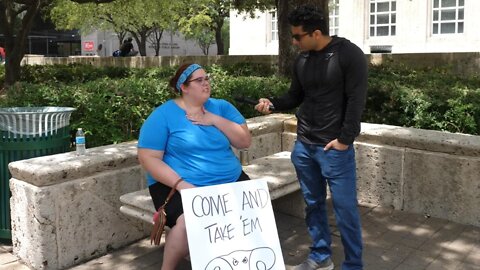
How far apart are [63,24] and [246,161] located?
27342 millimetres

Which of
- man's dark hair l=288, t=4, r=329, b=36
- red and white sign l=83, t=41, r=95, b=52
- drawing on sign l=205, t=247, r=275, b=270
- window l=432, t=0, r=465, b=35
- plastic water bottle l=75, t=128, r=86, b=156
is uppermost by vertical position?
red and white sign l=83, t=41, r=95, b=52

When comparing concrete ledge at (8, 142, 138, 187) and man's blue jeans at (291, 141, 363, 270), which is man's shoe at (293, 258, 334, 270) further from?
concrete ledge at (8, 142, 138, 187)

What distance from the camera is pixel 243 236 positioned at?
3273mm

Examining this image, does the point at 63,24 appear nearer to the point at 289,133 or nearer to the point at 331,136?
the point at 289,133

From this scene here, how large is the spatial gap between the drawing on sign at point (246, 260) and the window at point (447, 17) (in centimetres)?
2148

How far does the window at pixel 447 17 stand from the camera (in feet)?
73.2

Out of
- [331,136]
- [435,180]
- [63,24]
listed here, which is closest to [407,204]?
[435,180]

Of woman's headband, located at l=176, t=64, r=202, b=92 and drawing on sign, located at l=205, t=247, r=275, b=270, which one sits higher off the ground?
woman's headband, located at l=176, t=64, r=202, b=92

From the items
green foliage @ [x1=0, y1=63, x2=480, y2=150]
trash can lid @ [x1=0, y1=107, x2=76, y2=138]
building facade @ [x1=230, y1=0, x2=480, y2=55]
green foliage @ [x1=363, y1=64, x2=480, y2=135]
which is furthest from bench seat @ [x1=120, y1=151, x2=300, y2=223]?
building facade @ [x1=230, y1=0, x2=480, y2=55]

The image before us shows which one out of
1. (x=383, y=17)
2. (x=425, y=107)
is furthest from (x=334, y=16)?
(x=425, y=107)

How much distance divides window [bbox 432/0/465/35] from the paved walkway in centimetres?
1929

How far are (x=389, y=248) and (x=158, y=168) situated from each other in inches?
85.1

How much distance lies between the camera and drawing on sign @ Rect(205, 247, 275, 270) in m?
3.14

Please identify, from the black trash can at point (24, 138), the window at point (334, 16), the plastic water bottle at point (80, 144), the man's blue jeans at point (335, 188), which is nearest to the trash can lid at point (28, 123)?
the black trash can at point (24, 138)
